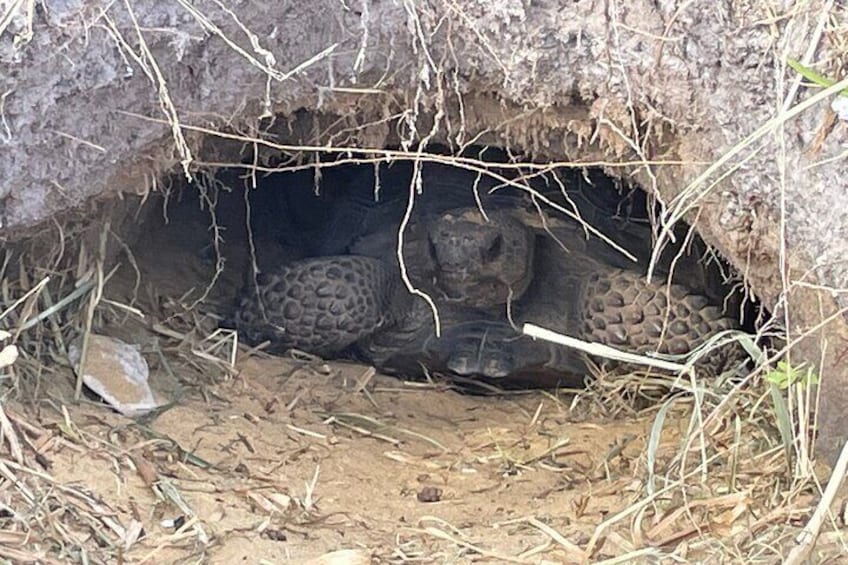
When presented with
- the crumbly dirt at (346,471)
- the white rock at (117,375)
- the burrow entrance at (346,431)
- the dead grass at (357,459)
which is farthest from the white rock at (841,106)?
the white rock at (117,375)

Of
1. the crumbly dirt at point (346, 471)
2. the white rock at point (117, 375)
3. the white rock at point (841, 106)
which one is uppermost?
the white rock at point (841, 106)

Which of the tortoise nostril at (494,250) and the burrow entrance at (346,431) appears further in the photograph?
the tortoise nostril at (494,250)

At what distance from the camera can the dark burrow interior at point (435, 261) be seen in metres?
3.16

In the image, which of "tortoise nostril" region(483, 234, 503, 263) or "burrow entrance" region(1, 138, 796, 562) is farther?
"tortoise nostril" region(483, 234, 503, 263)

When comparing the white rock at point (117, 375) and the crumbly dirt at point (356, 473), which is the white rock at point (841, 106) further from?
the white rock at point (117, 375)

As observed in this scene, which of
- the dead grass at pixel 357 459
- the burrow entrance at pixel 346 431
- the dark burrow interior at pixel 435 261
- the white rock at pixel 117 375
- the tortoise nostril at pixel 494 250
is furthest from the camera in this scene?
the tortoise nostril at pixel 494 250

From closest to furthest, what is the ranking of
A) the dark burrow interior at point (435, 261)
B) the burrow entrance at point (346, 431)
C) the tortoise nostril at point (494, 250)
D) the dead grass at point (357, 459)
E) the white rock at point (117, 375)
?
the dead grass at point (357, 459) → the burrow entrance at point (346, 431) → the white rock at point (117, 375) → the dark burrow interior at point (435, 261) → the tortoise nostril at point (494, 250)

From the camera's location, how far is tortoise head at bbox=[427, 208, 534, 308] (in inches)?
128

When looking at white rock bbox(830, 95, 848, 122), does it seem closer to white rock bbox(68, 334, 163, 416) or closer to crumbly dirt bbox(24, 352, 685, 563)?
crumbly dirt bbox(24, 352, 685, 563)

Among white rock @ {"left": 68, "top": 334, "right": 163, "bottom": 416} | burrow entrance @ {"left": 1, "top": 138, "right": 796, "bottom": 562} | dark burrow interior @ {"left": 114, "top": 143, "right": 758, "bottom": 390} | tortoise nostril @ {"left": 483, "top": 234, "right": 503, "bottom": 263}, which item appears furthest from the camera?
tortoise nostril @ {"left": 483, "top": 234, "right": 503, "bottom": 263}

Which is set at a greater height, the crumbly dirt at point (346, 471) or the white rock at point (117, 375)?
the white rock at point (117, 375)

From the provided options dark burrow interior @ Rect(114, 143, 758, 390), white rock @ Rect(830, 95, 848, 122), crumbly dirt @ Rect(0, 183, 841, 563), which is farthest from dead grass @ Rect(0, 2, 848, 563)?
dark burrow interior @ Rect(114, 143, 758, 390)

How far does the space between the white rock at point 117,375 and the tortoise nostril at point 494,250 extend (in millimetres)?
1124

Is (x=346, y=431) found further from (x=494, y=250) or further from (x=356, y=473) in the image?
(x=494, y=250)
